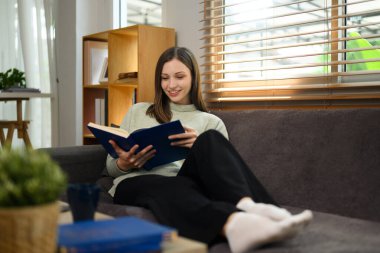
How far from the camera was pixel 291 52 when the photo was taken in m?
2.55

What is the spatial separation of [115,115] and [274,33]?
1.20 m

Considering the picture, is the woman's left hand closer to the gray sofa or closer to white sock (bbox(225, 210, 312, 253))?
the gray sofa

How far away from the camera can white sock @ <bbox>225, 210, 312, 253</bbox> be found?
122 cm

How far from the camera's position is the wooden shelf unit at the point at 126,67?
2939mm

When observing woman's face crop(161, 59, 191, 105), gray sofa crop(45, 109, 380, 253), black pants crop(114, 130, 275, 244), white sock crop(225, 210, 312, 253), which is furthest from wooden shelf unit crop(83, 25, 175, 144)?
white sock crop(225, 210, 312, 253)

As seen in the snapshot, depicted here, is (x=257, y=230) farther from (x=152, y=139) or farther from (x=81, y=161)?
(x=81, y=161)

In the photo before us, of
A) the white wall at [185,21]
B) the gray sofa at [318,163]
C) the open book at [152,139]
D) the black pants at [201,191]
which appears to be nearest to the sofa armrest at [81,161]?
the gray sofa at [318,163]

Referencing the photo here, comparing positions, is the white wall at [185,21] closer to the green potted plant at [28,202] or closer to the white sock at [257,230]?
the white sock at [257,230]

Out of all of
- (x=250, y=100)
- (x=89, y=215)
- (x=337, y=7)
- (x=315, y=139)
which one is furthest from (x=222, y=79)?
(x=89, y=215)

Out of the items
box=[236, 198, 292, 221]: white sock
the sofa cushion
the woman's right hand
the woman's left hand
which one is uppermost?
the woman's left hand

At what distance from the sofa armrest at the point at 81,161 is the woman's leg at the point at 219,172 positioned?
0.67 meters

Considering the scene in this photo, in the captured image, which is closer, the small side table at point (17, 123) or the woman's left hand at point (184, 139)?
the woman's left hand at point (184, 139)

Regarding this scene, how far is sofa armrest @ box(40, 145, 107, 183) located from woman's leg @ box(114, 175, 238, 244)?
485 millimetres

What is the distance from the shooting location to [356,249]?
4.26 ft
